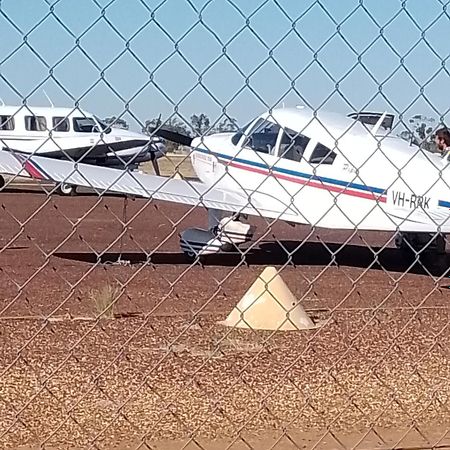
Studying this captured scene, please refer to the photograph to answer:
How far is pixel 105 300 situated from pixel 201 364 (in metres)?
2.10

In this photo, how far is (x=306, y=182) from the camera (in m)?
11.7

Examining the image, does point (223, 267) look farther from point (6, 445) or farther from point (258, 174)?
point (6, 445)

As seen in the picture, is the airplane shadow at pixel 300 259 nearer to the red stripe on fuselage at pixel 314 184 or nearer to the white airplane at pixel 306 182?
the white airplane at pixel 306 182

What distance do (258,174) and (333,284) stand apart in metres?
2.79

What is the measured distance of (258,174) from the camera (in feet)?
45.0

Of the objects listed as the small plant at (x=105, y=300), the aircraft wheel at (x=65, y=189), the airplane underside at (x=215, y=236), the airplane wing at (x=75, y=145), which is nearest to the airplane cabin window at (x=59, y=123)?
the airplane wing at (x=75, y=145)

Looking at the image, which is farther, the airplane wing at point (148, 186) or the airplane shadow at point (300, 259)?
the airplane shadow at point (300, 259)

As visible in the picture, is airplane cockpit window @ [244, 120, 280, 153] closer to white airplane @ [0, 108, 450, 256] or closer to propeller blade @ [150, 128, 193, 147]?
white airplane @ [0, 108, 450, 256]

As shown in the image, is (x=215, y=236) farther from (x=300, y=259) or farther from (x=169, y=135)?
(x=169, y=135)

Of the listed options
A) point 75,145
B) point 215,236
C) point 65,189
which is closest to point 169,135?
point 215,236

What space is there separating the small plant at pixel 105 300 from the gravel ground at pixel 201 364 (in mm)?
75

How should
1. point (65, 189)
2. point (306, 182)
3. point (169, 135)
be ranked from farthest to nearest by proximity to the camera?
point (65, 189), point (306, 182), point (169, 135)

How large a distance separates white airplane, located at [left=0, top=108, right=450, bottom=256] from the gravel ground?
3.08 feet

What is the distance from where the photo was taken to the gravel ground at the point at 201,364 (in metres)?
5.61
